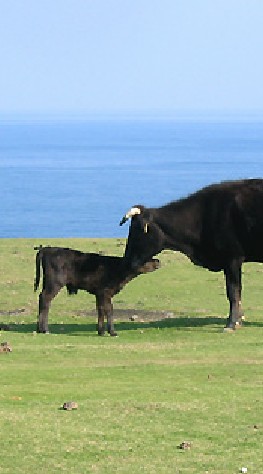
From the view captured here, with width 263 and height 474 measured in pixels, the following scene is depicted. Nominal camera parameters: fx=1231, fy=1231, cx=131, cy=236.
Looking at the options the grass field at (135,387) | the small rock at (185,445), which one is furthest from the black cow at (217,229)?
the small rock at (185,445)

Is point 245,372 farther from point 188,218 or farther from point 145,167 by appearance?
point 145,167

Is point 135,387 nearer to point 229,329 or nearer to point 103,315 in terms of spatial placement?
point 103,315

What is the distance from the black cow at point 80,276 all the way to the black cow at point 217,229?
2.06ft

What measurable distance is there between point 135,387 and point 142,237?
5.83 meters

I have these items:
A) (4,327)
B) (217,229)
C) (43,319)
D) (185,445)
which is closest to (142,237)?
(217,229)

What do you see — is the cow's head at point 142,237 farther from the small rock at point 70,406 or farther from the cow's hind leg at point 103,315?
the small rock at point 70,406

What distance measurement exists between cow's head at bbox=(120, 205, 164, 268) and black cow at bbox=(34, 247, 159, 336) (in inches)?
10.3

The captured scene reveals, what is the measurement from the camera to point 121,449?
9.09 metres

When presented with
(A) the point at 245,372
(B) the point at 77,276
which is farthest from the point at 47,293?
(A) the point at 245,372

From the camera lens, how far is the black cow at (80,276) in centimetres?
1683

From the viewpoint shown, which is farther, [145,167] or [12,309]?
[145,167]

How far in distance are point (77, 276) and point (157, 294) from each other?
4832 mm

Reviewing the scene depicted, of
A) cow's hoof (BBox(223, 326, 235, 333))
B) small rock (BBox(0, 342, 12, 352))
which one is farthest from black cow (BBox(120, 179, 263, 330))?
small rock (BBox(0, 342, 12, 352))

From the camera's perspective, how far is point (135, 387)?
12.0m
